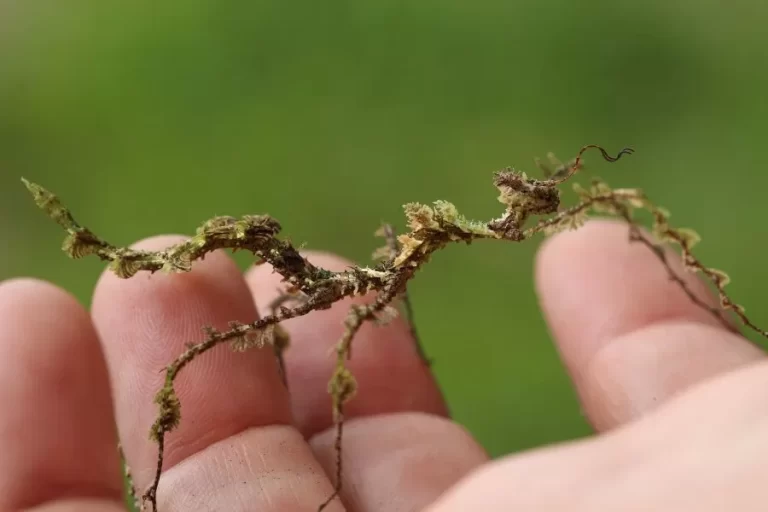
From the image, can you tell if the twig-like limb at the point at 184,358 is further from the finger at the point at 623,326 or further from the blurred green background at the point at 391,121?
the blurred green background at the point at 391,121

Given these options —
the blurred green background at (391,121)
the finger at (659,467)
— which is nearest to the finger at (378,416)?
the finger at (659,467)

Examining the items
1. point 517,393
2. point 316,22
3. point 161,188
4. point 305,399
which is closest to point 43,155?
point 161,188

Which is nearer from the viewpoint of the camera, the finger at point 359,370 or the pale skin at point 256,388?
the pale skin at point 256,388

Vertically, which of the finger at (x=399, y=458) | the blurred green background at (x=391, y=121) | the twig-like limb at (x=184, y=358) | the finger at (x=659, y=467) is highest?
the blurred green background at (x=391, y=121)

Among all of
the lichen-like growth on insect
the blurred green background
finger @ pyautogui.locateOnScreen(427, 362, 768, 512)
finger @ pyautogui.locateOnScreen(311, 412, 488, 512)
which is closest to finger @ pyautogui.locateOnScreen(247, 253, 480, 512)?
finger @ pyautogui.locateOnScreen(311, 412, 488, 512)

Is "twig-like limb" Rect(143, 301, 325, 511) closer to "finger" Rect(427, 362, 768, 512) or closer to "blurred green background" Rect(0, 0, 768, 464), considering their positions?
"finger" Rect(427, 362, 768, 512)

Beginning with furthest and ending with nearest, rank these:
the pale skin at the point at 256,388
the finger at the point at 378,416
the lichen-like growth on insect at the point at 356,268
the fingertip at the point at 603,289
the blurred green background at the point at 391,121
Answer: the blurred green background at the point at 391,121, the fingertip at the point at 603,289, the finger at the point at 378,416, the pale skin at the point at 256,388, the lichen-like growth on insect at the point at 356,268

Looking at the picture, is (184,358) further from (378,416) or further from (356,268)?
(378,416)

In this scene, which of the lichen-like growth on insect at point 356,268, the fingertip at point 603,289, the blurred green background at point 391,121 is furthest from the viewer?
the blurred green background at point 391,121

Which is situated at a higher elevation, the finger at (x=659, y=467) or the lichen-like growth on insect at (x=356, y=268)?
the lichen-like growth on insect at (x=356, y=268)

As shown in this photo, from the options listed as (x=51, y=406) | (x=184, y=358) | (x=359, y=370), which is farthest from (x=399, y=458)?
(x=51, y=406)
